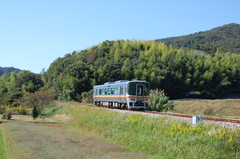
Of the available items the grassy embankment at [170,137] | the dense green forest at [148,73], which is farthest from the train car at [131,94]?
the dense green forest at [148,73]

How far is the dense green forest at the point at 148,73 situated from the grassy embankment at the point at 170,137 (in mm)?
33464

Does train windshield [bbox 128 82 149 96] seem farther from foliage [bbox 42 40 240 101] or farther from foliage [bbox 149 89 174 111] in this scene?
foliage [bbox 42 40 240 101]

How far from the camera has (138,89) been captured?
2097cm

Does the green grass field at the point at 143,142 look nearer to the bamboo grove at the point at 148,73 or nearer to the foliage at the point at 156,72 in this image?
the bamboo grove at the point at 148,73

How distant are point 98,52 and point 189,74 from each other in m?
23.6

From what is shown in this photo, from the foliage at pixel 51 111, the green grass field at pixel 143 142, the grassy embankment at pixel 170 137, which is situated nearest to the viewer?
the grassy embankment at pixel 170 137

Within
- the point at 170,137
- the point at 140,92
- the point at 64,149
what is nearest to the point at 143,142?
the point at 170,137

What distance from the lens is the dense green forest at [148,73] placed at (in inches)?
2092

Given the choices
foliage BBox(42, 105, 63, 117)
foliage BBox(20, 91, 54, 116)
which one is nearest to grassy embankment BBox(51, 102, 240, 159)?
foliage BBox(20, 91, 54, 116)

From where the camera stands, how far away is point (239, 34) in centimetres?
14300

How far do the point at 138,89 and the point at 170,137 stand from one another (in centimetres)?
1090

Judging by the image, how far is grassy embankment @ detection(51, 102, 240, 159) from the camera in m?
8.37

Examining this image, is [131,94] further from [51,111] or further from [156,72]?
[156,72]

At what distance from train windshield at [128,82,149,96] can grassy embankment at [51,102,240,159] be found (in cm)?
539
